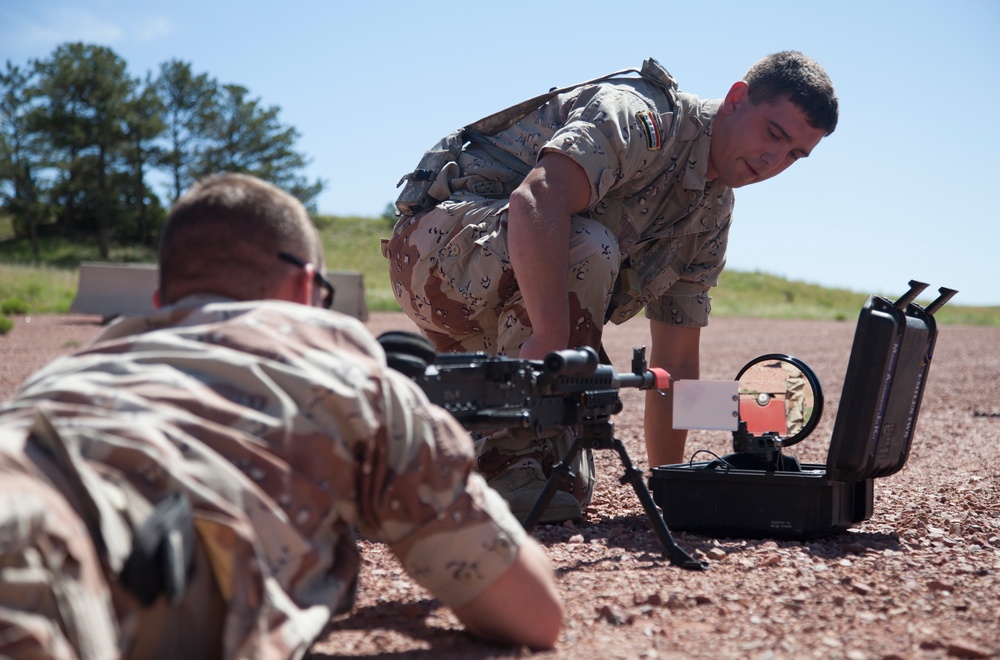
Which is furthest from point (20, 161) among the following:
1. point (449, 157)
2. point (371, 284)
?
point (449, 157)

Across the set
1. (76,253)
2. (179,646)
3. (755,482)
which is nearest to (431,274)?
(755,482)

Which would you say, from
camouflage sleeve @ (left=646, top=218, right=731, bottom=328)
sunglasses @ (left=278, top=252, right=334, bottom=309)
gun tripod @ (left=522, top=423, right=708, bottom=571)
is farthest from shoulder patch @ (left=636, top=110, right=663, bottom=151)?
sunglasses @ (left=278, top=252, right=334, bottom=309)

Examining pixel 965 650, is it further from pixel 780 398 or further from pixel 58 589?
pixel 58 589

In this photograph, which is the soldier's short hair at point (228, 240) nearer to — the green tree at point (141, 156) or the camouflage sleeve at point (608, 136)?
the camouflage sleeve at point (608, 136)

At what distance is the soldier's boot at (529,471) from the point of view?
3879 millimetres

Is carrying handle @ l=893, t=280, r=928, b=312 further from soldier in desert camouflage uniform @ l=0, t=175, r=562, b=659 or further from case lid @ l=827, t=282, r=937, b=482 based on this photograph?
soldier in desert camouflage uniform @ l=0, t=175, r=562, b=659

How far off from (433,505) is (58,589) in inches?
28.8

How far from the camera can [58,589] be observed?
1.44 meters

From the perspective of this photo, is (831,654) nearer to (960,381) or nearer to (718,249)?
A: (718,249)

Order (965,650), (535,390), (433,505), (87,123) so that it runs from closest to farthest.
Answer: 1. (433,505)
2. (965,650)
3. (535,390)
4. (87,123)

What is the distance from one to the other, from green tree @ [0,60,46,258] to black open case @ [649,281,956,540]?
1907 inches

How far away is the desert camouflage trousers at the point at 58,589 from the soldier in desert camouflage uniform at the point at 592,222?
2.25 metres

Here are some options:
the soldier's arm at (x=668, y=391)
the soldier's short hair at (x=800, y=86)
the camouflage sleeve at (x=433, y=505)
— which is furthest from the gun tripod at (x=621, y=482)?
the soldier's short hair at (x=800, y=86)

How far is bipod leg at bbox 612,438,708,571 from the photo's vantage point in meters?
3.11
